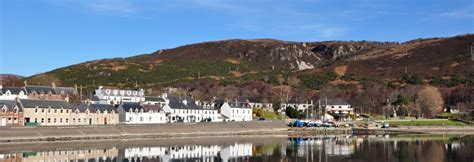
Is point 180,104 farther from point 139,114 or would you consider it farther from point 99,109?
point 99,109

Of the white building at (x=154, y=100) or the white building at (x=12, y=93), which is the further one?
the white building at (x=154, y=100)

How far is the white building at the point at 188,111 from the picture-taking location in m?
92.9

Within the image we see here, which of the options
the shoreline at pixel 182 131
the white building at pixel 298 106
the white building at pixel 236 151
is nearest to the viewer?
the white building at pixel 236 151

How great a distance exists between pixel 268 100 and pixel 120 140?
64.9 meters

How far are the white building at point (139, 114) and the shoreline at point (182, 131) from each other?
882 cm

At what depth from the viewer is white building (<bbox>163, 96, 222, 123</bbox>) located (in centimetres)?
9286

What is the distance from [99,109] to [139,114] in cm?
857

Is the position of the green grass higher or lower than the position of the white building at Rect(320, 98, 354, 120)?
lower

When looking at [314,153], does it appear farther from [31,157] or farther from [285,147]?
[31,157]

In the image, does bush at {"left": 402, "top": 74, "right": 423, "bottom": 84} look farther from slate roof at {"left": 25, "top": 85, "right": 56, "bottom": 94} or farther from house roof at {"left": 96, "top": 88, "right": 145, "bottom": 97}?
slate roof at {"left": 25, "top": 85, "right": 56, "bottom": 94}

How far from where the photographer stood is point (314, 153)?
51125 millimetres

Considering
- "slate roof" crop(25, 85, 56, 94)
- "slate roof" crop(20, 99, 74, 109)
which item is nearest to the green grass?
"slate roof" crop(20, 99, 74, 109)

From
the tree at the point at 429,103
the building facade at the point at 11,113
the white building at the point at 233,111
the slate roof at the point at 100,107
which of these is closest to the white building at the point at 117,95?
the white building at the point at 233,111

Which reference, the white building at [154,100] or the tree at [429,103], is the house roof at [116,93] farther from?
the tree at [429,103]
